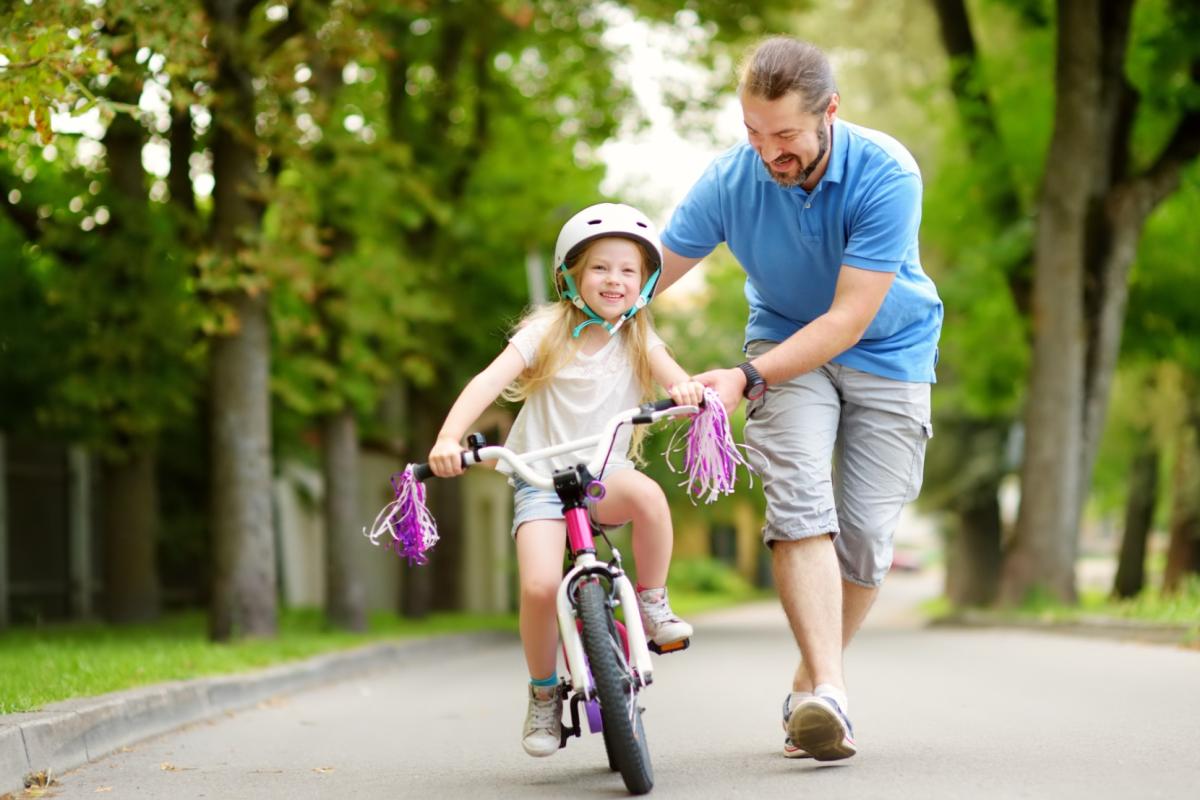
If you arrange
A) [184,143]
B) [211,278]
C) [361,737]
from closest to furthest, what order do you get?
[361,737]
[211,278]
[184,143]

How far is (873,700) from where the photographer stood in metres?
8.05

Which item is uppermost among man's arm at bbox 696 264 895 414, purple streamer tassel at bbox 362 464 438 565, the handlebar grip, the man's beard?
the man's beard

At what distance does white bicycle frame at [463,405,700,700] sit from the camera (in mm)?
4887

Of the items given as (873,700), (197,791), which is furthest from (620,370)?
(873,700)

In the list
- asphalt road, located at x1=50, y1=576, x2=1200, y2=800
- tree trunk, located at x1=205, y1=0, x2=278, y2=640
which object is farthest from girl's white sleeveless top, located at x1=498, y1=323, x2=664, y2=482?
tree trunk, located at x1=205, y1=0, x2=278, y2=640

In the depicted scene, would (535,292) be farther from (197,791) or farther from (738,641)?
(197,791)

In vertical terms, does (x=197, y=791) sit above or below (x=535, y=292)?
below

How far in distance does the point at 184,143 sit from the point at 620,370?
10514 mm

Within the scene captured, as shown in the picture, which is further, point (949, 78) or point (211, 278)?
point (949, 78)

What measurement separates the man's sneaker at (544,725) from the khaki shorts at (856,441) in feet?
2.91

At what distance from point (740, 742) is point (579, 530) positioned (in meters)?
1.71

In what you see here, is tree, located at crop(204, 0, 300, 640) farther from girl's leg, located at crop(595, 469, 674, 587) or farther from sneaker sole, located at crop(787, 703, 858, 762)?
sneaker sole, located at crop(787, 703, 858, 762)

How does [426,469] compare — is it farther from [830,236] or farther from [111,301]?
[111,301]

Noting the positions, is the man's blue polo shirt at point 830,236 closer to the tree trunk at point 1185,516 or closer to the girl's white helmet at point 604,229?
the girl's white helmet at point 604,229
